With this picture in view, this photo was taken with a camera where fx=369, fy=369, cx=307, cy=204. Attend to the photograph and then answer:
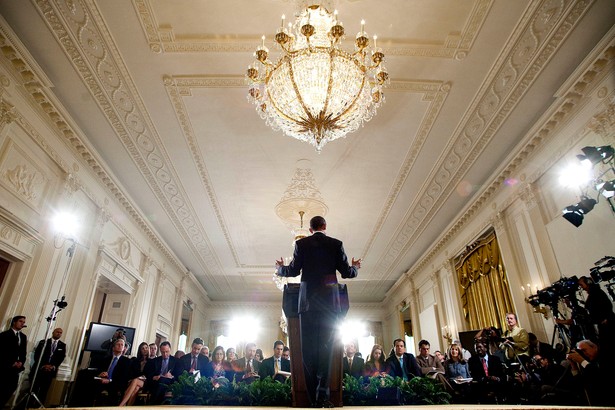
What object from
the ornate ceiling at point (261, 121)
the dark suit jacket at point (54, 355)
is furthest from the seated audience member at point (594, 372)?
the dark suit jacket at point (54, 355)

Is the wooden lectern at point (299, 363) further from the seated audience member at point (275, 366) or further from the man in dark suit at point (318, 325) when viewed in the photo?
the seated audience member at point (275, 366)

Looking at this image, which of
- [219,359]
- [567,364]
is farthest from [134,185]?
[567,364]

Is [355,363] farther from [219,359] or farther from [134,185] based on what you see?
[134,185]

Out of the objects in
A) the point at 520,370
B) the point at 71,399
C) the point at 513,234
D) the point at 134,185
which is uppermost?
the point at 134,185

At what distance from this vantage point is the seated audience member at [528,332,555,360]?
5.03m

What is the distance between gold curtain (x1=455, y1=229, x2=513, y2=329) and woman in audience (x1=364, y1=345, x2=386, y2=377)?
9.19ft

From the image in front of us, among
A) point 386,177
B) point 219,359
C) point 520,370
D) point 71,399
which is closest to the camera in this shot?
point 520,370

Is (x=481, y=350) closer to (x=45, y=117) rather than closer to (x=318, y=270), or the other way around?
(x=318, y=270)

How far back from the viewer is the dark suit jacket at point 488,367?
17.7 ft

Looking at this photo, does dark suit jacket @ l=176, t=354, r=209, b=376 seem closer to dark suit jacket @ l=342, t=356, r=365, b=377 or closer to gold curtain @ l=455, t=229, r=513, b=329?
dark suit jacket @ l=342, t=356, r=365, b=377

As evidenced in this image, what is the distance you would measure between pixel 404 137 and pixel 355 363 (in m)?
3.73

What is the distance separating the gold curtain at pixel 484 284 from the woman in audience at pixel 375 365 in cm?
280

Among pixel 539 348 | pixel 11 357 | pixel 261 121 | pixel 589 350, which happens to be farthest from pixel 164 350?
pixel 589 350

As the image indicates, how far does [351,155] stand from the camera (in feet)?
22.0
